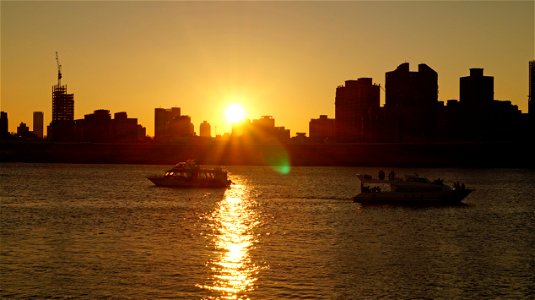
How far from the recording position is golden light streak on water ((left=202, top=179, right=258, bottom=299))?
115ft

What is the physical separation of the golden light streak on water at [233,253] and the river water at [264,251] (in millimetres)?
88

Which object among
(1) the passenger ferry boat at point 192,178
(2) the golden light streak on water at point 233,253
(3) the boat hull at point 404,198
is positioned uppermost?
(1) the passenger ferry boat at point 192,178

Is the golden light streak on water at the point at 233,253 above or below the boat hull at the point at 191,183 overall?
below

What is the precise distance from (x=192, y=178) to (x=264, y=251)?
70102 millimetres

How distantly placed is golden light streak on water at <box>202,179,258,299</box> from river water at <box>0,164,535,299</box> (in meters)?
0.09

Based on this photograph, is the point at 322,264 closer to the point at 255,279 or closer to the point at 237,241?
the point at 255,279

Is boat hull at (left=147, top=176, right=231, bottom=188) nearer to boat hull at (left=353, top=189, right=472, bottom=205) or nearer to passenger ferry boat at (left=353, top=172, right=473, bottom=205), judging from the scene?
passenger ferry boat at (left=353, top=172, right=473, bottom=205)

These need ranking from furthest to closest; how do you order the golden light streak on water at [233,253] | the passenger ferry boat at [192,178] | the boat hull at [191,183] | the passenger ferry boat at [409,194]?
the passenger ferry boat at [192,178] → the boat hull at [191,183] → the passenger ferry boat at [409,194] → the golden light streak on water at [233,253]

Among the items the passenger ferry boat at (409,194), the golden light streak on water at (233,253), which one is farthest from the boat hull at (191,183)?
the passenger ferry boat at (409,194)

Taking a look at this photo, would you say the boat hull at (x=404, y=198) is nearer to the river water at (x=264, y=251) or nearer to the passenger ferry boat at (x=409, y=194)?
the passenger ferry boat at (x=409, y=194)

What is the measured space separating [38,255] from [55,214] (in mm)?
26362

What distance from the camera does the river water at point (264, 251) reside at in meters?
35.1

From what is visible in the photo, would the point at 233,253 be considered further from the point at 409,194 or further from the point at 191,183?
the point at 191,183

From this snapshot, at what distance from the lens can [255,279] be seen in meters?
36.9
